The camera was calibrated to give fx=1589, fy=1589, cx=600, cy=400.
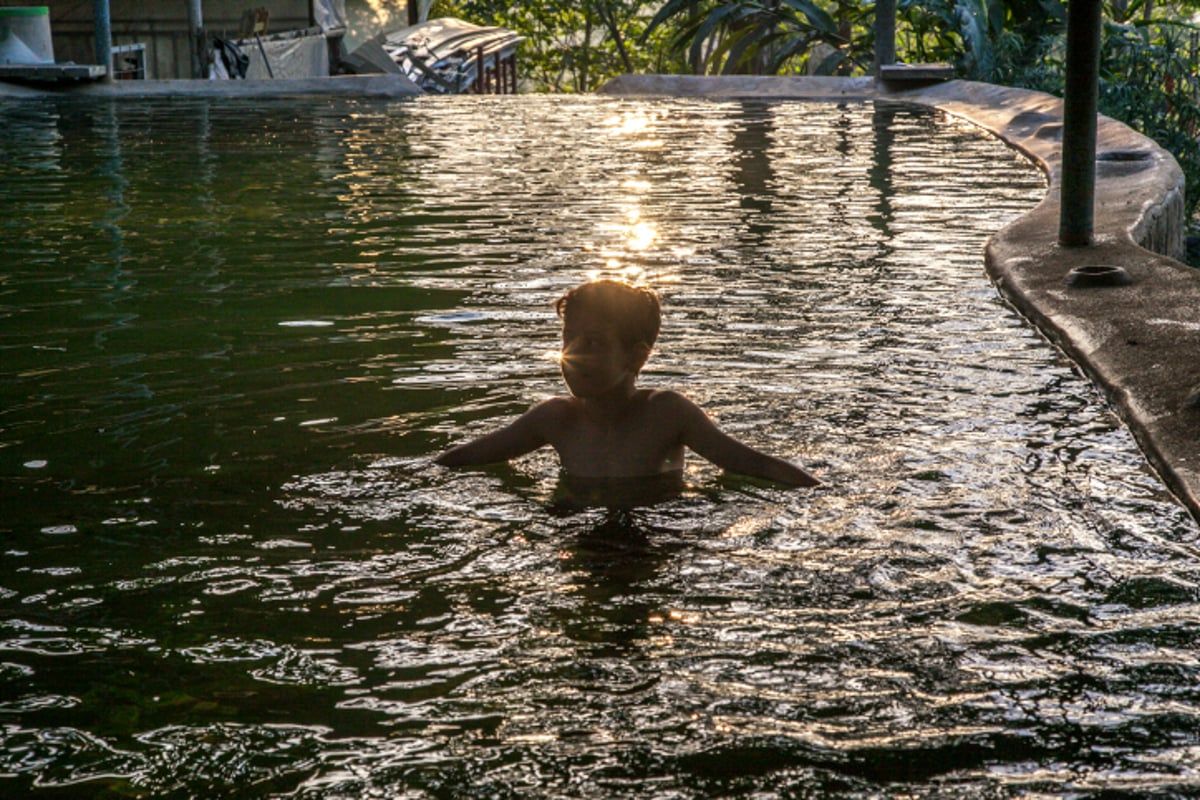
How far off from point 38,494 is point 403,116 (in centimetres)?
1450

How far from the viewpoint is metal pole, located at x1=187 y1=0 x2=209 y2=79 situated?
904 inches

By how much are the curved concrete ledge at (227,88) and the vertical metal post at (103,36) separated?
0.93 feet

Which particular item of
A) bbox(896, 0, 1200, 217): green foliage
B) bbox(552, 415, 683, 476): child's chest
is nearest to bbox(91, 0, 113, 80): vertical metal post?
bbox(896, 0, 1200, 217): green foliage

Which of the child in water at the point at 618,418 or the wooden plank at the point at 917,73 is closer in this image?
the child in water at the point at 618,418

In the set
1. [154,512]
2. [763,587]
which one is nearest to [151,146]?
[154,512]

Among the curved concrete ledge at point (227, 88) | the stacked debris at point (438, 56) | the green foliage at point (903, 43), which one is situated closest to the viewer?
the green foliage at point (903, 43)

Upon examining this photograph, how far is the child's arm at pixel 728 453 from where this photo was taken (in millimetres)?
4754

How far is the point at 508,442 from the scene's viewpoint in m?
4.96

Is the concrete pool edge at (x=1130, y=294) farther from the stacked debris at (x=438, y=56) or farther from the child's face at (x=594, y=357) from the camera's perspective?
the stacked debris at (x=438, y=56)

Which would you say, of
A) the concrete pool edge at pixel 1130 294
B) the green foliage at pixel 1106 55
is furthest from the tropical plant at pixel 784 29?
the concrete pool edge at pixel 1130 294

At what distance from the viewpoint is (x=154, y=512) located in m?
4.71

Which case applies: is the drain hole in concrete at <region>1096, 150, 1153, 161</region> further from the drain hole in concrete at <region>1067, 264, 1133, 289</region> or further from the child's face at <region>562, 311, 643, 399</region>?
the child's face at <region>562, 311, 643, 399</region>

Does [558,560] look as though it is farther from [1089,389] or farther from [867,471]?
[1089,389]

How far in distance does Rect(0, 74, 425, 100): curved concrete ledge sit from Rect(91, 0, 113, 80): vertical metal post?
284mm
